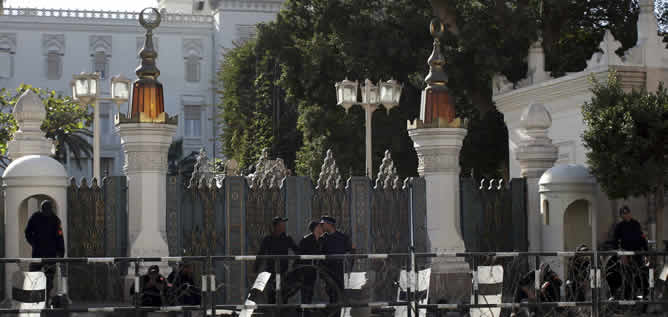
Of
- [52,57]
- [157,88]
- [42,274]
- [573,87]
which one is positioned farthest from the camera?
[52,57]

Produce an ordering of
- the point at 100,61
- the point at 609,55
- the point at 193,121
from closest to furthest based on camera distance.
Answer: the point at 609,55, the point at 100,61, the point at 193,121

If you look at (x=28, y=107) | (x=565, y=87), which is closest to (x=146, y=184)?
(x=28, y=107)

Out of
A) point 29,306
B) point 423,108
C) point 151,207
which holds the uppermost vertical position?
point 423,108

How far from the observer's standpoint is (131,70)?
202ft

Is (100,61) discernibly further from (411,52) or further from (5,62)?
(411,52)

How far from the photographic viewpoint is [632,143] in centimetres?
1606

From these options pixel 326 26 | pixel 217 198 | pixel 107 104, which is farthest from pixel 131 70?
pixel 217 198

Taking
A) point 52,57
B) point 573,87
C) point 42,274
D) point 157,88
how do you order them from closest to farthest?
point 42,274 < point 157,88 < point 573,87 < point 52,57

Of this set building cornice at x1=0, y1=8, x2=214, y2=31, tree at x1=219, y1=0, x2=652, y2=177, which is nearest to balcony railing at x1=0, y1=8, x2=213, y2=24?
building cornice at x1=0, y1=8, x2=214, y2=31

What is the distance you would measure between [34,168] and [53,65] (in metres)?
48.9

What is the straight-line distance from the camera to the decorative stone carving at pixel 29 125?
15500 millimetres

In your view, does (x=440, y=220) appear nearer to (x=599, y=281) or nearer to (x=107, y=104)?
(x=599, y=281)

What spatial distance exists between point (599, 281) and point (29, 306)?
6.18m

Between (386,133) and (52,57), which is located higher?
(52,57)
